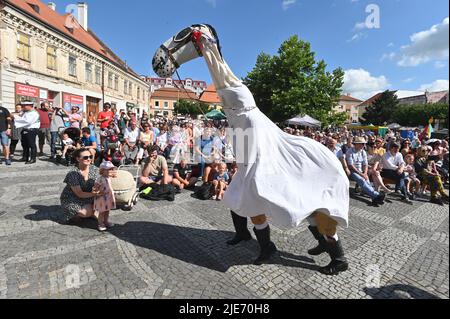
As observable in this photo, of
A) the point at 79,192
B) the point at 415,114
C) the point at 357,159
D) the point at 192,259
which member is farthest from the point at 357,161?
the point at 415,114

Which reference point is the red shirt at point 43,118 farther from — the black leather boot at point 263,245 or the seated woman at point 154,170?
the black leather boot at point 263,245

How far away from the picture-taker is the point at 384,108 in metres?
54.9

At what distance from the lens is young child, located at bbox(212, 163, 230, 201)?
595 centimetres

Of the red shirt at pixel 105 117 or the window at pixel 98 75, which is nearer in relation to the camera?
the red shirt at pixel 105 117

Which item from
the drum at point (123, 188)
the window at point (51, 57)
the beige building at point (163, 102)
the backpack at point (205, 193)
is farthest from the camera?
the beige building at point (163, 102)

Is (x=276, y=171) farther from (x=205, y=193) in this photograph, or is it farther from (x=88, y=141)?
(x=88, y=141)

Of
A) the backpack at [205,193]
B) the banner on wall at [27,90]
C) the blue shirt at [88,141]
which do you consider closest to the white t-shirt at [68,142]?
the blue shirt at [88,141]

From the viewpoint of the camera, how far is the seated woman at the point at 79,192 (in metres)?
4.01

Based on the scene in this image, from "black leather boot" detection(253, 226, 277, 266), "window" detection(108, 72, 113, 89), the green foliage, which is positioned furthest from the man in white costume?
the green foliage

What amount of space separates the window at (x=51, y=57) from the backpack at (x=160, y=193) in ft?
69.8

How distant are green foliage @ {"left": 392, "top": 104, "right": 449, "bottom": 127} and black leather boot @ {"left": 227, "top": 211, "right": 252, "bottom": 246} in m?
48.7

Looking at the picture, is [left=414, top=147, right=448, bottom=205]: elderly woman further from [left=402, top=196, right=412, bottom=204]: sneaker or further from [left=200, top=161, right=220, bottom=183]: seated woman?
[left=200, top=161, right=220, bottom=183]: seated woman

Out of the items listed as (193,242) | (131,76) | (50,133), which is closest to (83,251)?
(193,242)

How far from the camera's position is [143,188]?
19.4 feet
